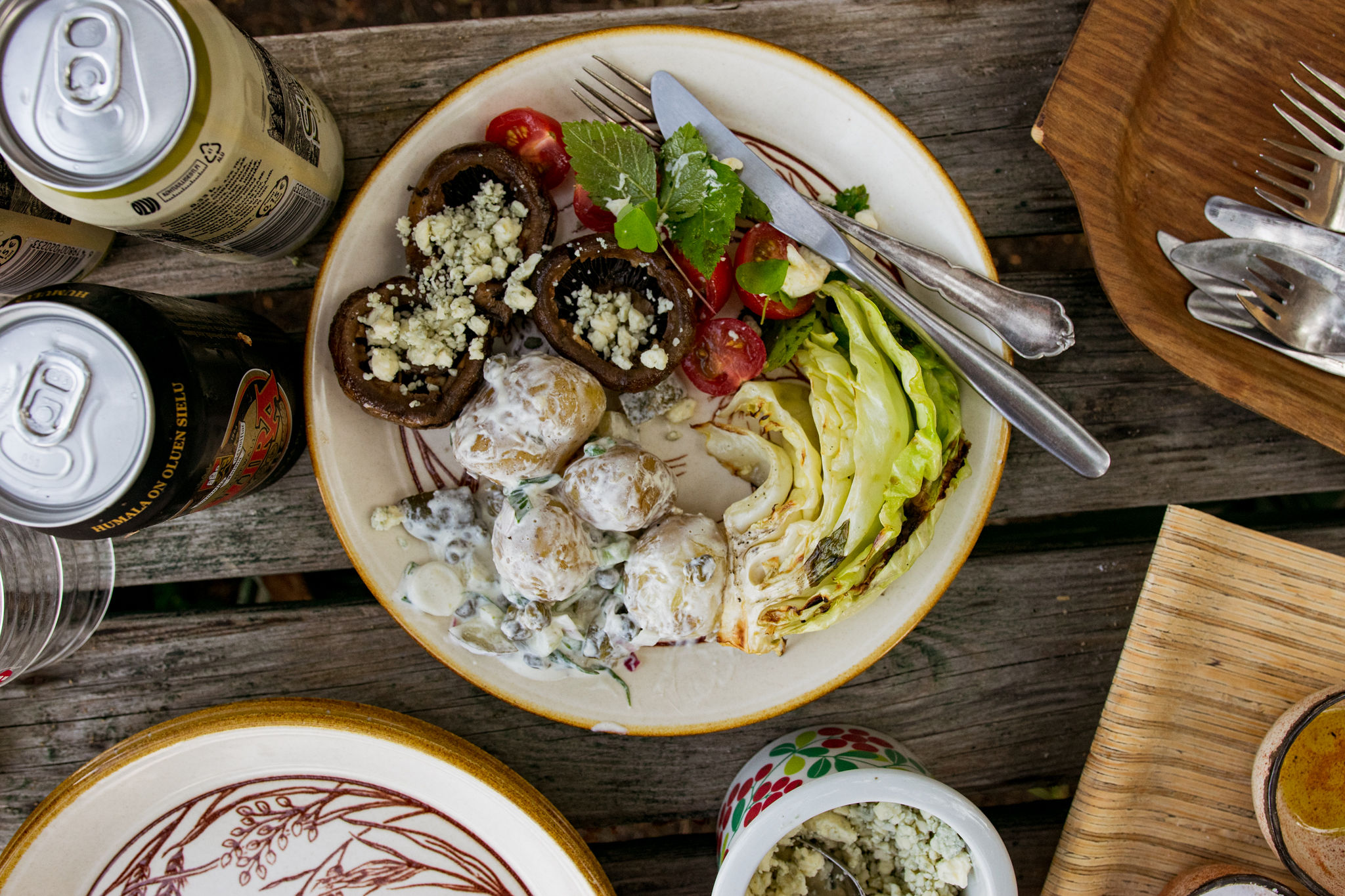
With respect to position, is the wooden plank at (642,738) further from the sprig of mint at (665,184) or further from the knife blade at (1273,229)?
the sprig of mint at (665,184)

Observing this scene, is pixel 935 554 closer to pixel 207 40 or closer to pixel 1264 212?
pixel 1264 212

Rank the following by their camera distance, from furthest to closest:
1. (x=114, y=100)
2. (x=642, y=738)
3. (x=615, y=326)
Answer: (x=642, y=738) < (x=615, y=326) < (x=114, y=100)

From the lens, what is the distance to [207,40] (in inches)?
44.1

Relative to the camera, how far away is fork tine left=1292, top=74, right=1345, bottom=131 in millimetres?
1604

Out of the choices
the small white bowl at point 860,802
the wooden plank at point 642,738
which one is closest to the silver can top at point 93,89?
the wooden plank at point 642,738

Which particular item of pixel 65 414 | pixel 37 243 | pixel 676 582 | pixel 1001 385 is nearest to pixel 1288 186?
pixel 1001 385

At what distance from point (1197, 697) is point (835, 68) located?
1.62 meters

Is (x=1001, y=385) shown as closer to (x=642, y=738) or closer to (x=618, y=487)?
(x=618, y=487)

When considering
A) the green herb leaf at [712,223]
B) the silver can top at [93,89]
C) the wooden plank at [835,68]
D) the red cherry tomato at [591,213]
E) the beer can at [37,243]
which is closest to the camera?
the silver can top at [93,89]

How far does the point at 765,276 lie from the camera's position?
1.51 m

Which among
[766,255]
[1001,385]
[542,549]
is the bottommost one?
[542,549]

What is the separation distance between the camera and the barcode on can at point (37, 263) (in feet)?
4.65

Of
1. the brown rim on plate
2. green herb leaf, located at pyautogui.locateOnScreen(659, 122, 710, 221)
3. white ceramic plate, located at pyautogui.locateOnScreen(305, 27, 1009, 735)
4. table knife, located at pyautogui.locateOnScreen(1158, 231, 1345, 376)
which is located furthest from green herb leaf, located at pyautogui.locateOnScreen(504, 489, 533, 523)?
the brown rim on plate

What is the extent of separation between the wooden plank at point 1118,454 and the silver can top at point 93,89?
841 millimetres
